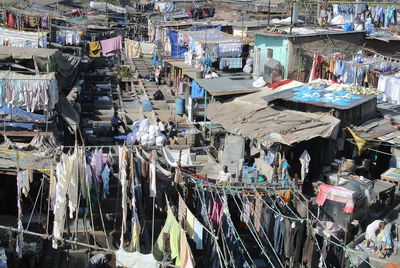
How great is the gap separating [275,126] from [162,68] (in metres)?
17.2

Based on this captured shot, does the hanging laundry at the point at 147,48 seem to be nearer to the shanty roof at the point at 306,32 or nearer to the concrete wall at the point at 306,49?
the shanty roof at the point at 306,32

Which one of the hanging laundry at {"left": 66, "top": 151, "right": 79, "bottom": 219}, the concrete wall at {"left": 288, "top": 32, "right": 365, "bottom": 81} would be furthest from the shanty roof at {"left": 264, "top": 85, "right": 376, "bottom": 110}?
the hanging laundry at {"left": 66, "top": 151, "right": 79, "bottom": 219}

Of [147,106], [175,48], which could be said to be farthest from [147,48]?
[147,106]

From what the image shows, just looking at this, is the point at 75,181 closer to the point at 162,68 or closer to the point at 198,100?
the point at 198,100

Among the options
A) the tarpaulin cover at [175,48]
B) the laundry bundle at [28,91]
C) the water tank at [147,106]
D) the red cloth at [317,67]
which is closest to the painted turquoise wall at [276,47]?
the red cloth at [317,67]

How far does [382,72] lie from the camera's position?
18.6 metres

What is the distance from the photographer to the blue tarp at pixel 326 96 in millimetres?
15844

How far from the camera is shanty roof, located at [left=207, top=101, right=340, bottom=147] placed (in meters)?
14.6

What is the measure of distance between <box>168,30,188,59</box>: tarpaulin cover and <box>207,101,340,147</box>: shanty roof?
12.2 meters

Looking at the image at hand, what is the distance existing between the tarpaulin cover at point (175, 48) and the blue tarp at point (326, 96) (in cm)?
1290

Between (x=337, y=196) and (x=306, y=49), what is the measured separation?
8049 millimetres

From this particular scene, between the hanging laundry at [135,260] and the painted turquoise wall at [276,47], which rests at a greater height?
the painted turquoise wall at [276,47]

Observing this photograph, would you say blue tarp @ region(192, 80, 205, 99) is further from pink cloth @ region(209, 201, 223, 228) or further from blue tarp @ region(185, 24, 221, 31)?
pink cloth @ region(209, 201, 223, 228)

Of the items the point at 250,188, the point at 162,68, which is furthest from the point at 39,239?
the point at 162,68
